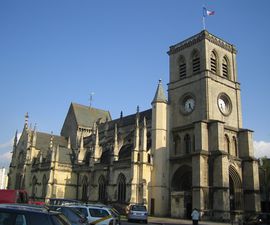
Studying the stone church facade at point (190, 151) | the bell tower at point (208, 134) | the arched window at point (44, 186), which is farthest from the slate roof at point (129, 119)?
the arched window at point (44, 186)

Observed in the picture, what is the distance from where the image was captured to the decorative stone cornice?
43406mm

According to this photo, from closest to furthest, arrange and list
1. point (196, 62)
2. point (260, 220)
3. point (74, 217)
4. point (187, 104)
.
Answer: point (74, 217) → point (260, 220) → point (187, 104) → point (196, 62)

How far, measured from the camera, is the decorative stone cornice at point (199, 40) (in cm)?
4341

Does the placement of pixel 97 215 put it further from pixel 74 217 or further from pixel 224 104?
pixel 224 104

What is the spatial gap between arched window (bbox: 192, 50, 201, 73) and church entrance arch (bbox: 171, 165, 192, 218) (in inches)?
508

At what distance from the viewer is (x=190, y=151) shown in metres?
40.7

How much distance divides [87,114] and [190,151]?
35.8m

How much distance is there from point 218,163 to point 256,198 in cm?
676

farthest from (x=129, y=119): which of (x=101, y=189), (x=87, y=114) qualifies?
(x=87, y=114)

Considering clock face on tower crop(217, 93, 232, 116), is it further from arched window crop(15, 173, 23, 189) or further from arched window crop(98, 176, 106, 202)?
arched window crop(15, 173, 23, 189)

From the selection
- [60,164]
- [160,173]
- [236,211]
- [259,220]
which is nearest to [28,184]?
[60,164]

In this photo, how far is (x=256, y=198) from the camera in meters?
38.5

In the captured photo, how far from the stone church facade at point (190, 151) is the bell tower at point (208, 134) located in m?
0.11

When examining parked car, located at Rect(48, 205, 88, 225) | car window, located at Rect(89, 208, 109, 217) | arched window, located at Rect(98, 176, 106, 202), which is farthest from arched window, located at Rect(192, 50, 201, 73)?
parked car, located at Rect(48, 205, 88, 225)
